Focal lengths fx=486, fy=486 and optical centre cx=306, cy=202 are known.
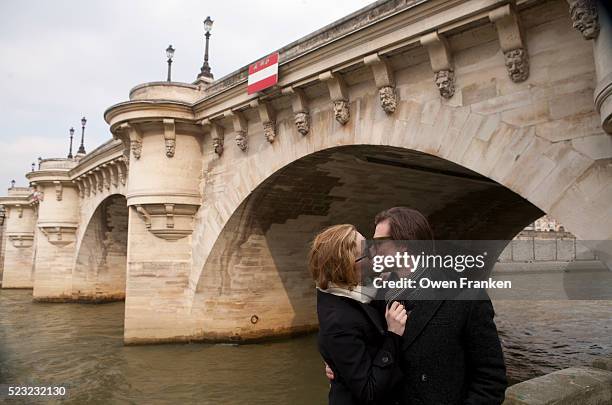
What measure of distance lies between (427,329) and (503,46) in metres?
4.75

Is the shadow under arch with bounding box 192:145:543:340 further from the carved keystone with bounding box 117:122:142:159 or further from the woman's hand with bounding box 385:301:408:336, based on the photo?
the woman's hand with bounding box 385:301:408:336

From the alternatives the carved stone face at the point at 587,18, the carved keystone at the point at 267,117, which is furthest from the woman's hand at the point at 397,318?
the carved keystone at the point at 267,117

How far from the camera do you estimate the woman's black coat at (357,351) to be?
2.15 metres

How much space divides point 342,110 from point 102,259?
1882 cm

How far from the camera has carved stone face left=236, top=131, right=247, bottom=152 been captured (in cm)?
1060

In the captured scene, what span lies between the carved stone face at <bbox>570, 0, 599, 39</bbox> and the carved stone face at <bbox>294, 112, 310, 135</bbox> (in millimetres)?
4958

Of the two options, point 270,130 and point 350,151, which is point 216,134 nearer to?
point 270,130

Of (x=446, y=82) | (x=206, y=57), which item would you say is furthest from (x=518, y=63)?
(x=206, y=57)

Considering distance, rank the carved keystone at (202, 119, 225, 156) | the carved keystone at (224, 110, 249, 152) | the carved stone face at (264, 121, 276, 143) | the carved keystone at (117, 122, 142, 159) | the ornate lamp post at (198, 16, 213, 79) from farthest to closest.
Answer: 1. the ornate lamp post at (198, 16, 213, 79)
2. the carved keystone at (117, 122, 142, 159)
3. the carved keystone at (202, 119, 225, 156)
4. the carved keystone at (224, 110, 249, 152)
5. the carved stone face at (264, 121, 276, 143)

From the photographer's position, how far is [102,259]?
23.3 meters

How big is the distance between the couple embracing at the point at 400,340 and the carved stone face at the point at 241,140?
853 cm

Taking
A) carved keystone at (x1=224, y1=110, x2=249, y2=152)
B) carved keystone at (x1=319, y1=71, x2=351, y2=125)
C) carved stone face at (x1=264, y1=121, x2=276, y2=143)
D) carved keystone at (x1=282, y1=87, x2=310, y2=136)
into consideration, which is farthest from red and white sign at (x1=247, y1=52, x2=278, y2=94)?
carved keystone at (x1=319, y1=71, x2=351, y2=125)

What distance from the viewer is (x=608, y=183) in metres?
4.86

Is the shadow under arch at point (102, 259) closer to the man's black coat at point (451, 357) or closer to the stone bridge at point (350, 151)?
the stone bridge at point (350, 151)
